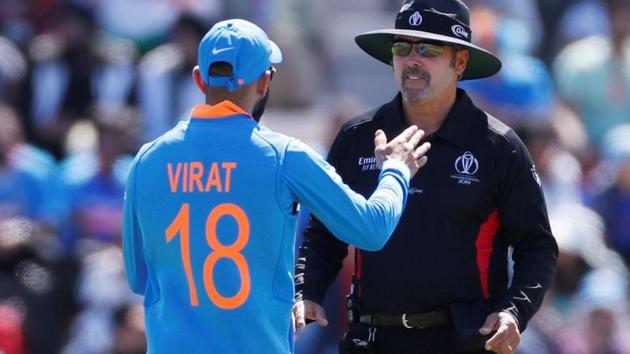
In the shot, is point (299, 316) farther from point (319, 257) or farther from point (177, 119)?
point (177, 119)

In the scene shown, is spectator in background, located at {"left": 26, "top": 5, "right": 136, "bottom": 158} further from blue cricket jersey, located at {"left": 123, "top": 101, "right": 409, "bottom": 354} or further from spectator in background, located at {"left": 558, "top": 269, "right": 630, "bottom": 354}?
blue cricket jersey, located at {"left": 123, "top": 101, "right": 409, "bottom": 354}

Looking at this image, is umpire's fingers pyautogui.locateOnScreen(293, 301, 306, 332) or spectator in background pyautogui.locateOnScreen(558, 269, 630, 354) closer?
umpire's fingers pyautogui.locateOnScreen(293, 301, 306, 332)

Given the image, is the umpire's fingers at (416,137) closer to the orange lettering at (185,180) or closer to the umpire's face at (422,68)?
the umpire's face at (422,68)

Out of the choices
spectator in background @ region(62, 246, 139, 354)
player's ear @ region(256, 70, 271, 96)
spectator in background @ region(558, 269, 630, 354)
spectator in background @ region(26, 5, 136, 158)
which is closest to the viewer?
player's ear @ region(256, 70, 271, 96)

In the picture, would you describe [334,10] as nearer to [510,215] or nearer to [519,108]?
[519,108]

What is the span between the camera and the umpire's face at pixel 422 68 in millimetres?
5996

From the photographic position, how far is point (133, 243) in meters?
5.52

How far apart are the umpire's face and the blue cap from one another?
31.2 inches

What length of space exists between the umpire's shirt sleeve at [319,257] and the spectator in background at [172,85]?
478cm

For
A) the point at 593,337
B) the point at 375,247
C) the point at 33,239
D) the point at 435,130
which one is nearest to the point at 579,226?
the point at 593,337

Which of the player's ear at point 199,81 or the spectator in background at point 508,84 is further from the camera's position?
the spectator in background at point 508,84

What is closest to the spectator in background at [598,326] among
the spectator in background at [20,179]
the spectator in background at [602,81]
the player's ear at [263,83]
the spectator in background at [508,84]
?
the spectator in background at [508,84]

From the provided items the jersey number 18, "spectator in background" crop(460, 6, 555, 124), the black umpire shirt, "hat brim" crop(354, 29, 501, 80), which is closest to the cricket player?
the jersey number 18

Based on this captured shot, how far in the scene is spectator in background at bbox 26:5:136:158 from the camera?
1121 cm
